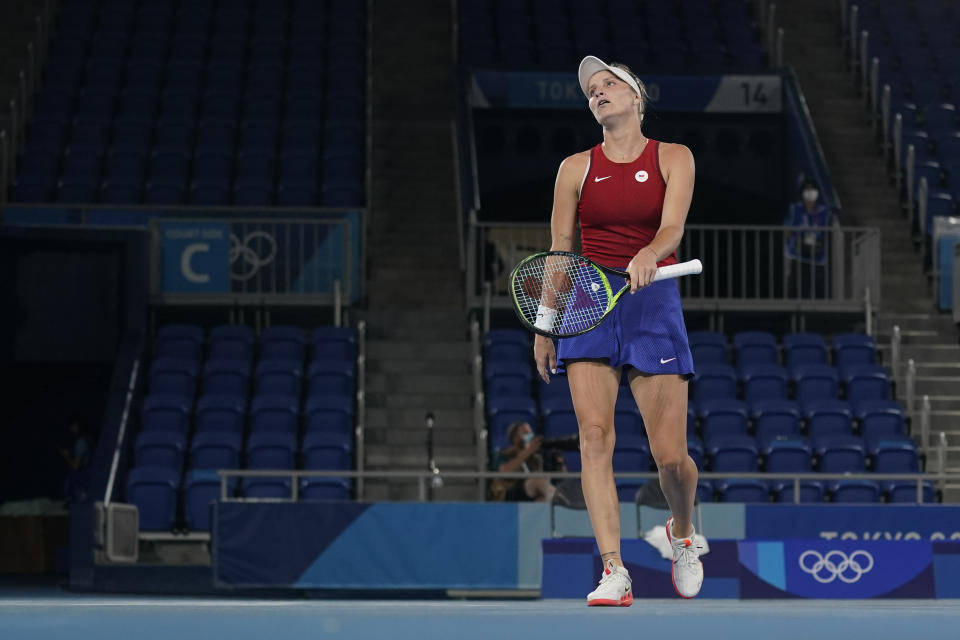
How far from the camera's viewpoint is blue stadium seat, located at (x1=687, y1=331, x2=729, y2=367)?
643 inches

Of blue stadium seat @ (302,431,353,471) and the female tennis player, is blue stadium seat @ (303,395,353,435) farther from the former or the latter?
the female tennis player

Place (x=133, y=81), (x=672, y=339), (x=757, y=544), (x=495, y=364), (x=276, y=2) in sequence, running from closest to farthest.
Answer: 1. (x=672, y=339)
2. (x=757, y=544)
3. (x=495, y=364)
4. (x=133, y=81)
5. (x=276, y=2)

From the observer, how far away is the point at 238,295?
16.9 m

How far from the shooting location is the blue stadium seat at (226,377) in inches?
625

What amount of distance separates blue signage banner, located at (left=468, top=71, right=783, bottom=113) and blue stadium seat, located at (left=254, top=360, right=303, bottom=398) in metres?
5.83

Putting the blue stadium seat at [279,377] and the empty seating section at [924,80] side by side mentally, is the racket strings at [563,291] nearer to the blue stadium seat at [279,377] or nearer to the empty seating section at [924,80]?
the blue stadium seat at [279,377]

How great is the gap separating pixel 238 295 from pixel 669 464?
11.5 metres

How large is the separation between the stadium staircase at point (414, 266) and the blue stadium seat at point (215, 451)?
1.51m

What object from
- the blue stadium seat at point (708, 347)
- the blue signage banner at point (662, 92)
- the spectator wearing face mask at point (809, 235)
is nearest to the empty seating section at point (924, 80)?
the spectator wearing face mask at point (809, 235)

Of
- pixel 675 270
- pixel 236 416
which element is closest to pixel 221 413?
pixel 236 416

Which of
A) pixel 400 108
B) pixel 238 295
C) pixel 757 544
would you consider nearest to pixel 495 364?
pixel 238 295

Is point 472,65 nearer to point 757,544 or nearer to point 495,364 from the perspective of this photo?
point 495,364

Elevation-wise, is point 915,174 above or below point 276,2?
below

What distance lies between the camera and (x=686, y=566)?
6.12 meters
